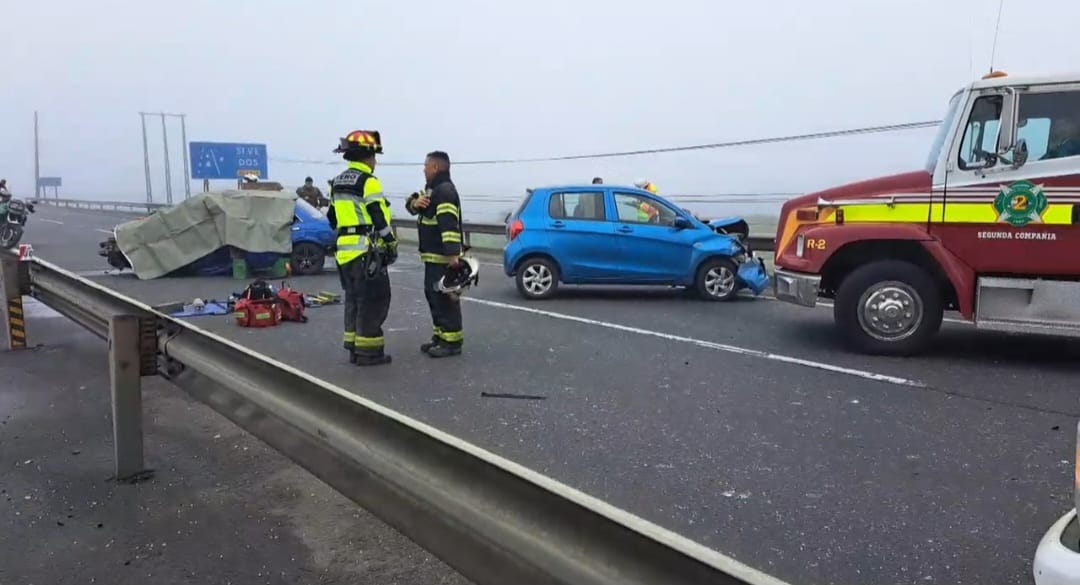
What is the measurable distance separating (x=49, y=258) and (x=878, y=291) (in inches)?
721

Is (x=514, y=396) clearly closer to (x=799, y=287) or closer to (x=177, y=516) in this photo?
(x=177, y=516)

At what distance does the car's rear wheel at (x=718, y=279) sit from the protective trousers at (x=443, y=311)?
15.5 ft

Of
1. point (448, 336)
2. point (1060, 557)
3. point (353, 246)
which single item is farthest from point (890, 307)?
point (1060, 557)

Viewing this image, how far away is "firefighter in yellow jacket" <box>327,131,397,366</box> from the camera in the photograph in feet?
24.6

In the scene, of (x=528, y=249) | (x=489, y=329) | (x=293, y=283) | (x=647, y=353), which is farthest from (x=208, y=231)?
(x=647, y=353)

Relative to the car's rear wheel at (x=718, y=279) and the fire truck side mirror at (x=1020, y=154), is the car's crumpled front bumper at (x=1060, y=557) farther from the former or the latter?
the car's rear wheel at (x=718, y=279)

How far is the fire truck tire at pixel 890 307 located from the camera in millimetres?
7754

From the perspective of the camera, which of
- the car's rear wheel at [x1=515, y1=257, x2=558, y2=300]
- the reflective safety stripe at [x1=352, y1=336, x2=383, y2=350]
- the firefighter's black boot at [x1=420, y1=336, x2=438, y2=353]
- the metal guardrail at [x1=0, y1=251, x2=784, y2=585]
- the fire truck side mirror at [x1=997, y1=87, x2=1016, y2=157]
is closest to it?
the metal guardrail at [x1=0, y1=251, x2=784, y2=585]

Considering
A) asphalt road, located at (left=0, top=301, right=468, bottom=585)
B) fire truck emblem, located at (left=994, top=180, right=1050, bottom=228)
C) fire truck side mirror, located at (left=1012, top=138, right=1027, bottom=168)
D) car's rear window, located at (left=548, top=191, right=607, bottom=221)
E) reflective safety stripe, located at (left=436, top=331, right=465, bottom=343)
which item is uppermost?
fire truck side mirror, located at (left=1012, top=138, right=1027, bottom=168)

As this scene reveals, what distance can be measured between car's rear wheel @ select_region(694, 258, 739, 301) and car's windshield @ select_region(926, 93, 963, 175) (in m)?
4.01

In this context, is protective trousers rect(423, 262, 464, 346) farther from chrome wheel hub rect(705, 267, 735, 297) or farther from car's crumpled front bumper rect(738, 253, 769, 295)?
car's crumpled front bumper rect(738, 253, 769, 295)

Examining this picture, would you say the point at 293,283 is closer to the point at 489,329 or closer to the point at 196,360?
the point at 489,329

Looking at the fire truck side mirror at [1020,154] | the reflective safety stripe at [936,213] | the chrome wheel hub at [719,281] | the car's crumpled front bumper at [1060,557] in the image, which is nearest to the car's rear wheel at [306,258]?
the chrome wheel hub at [719,281]

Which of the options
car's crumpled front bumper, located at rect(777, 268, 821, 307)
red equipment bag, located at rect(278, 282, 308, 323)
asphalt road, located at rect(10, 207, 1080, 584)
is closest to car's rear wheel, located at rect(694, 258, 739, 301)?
asphalt road, located at rect(10, 207, 1080, 584)
